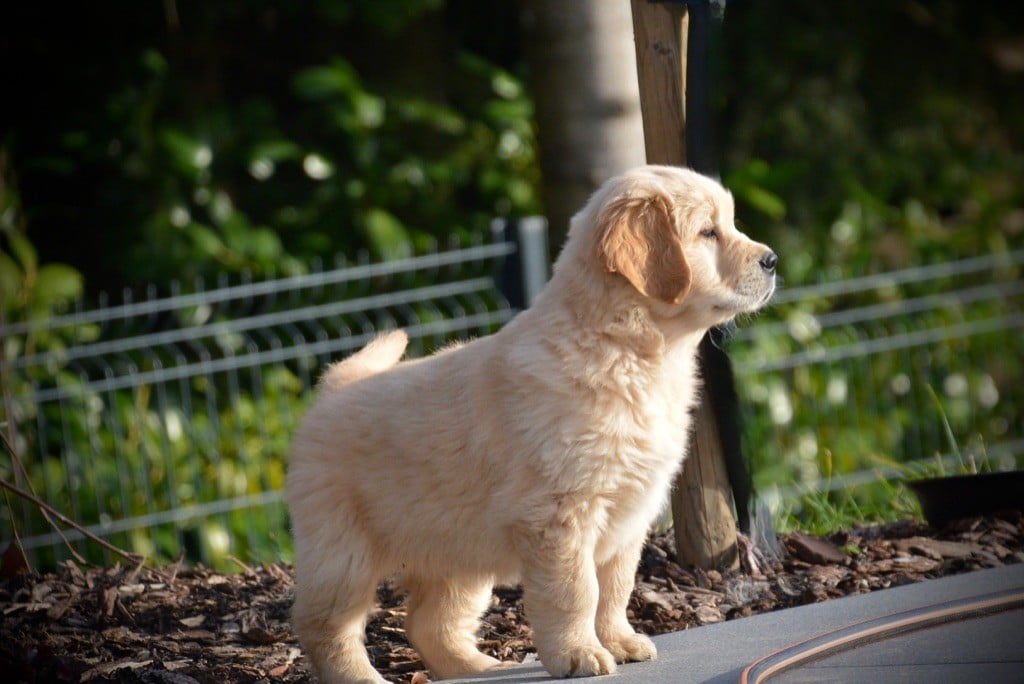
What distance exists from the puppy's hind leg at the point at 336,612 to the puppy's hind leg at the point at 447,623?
0.21 metres

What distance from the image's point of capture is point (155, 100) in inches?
316

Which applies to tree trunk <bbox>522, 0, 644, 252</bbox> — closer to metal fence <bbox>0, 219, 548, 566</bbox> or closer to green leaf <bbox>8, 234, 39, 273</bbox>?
metal fence <bbox>0, 219, 548, 566</bbox>

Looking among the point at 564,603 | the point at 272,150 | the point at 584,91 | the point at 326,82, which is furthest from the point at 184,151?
the point at 564,603

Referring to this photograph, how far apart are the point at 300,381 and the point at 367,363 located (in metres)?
3.35

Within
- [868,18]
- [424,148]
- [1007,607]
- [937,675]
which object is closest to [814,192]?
[868,18]

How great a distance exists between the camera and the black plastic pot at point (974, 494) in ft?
14.4

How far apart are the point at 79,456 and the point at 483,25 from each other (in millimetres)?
4532

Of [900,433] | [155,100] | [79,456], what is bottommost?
[900,433]

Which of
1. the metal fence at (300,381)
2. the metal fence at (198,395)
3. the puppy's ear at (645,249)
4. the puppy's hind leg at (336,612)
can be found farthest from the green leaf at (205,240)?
the puppy's ear at (645,249)

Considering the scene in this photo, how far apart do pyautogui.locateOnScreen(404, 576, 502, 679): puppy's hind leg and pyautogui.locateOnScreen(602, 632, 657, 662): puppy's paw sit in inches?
13.8

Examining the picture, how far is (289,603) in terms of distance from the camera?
13.8 ft

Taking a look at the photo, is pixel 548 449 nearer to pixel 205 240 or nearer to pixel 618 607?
pixel 618 607

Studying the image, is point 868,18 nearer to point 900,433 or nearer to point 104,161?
point 900,433

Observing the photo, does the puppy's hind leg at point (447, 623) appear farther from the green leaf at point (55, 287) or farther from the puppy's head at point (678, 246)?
the green leaf at point (55, 287)
